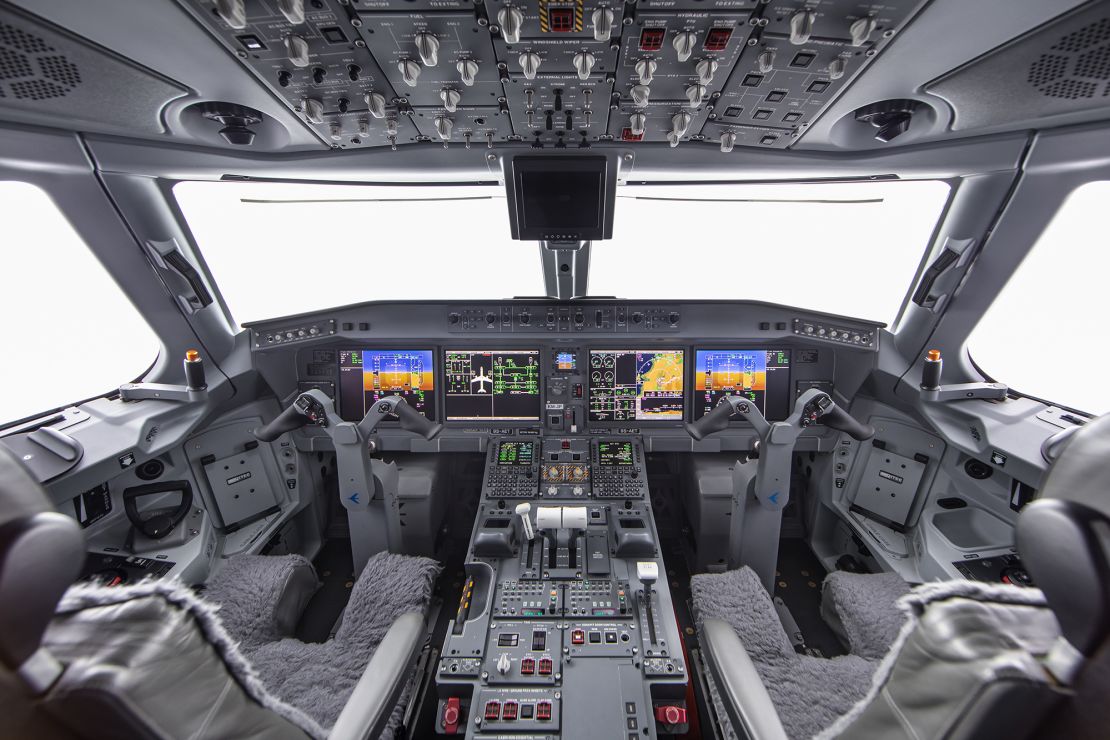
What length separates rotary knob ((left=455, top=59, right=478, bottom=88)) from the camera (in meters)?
1.53

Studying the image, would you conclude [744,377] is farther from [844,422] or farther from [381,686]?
[381,686]

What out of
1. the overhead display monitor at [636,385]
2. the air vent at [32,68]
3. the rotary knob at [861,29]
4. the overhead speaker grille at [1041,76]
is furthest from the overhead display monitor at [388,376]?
the overhead speaker grille at [1041,76]

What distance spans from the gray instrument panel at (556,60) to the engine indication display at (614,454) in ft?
6.46

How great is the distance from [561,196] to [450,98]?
87cm

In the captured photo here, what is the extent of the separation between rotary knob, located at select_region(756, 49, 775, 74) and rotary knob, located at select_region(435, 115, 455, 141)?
1266 mm

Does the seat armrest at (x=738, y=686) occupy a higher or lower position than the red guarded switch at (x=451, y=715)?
higher

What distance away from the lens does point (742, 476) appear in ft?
8.71

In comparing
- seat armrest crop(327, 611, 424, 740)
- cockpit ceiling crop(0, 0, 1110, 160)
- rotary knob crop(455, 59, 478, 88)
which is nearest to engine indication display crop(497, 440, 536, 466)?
seat armrest crop(327, 611, 424, 740)

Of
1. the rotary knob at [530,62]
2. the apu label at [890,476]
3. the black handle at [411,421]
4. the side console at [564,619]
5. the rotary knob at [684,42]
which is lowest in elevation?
the side console at [564,619]

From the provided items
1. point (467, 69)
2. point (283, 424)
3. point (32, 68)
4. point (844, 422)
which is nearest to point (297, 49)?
point (467, 69)

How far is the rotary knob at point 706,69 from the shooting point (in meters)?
1.55

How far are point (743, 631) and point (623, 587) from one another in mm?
577

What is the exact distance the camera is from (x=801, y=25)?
4.32 feet

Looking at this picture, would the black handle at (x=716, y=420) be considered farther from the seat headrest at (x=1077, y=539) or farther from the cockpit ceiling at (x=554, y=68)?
the seat headrest at (x=1077, y=539)
